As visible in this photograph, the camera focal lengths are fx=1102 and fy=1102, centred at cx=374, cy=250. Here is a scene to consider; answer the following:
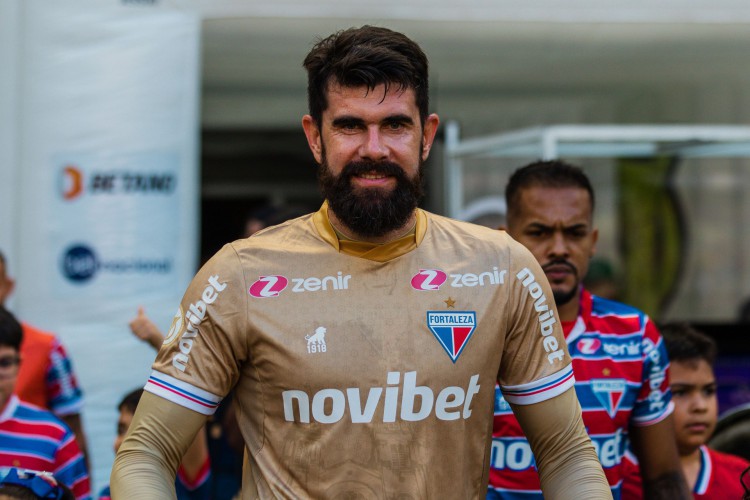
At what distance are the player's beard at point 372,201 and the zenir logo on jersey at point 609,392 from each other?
38.3 inches

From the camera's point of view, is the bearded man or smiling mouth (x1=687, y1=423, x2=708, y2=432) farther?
smiling mouth (x1=687, y1=423, x2=708, y2=432)

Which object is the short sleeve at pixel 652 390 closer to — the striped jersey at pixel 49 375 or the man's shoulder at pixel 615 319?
the man's shoulder at pixel 615 319

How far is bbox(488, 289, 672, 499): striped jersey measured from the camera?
3000mm

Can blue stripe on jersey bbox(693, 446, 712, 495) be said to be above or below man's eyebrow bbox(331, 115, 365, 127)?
below

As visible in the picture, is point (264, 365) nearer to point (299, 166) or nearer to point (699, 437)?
point (699, 437)

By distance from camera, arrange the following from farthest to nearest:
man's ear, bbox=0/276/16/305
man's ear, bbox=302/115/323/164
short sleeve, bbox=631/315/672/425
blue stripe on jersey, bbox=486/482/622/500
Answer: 1. man's ear, bbox=0/276/16/305
2. short sleeve, bbox=631/315/672/425
3. blue stripe on jersey, bbox=486/482/622/500
4. man's ear, bbox=302/115/323/164

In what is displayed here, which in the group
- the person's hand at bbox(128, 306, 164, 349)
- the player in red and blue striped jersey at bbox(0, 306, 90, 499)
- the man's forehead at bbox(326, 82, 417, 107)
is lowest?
the player in red and blue striped jersey at bbox(0, 306, 90, 499)

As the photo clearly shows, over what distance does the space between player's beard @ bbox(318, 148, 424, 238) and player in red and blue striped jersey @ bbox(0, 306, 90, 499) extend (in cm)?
177

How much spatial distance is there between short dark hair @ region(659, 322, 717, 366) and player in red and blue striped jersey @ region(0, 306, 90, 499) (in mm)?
2077

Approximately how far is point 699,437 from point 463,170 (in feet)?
9.19

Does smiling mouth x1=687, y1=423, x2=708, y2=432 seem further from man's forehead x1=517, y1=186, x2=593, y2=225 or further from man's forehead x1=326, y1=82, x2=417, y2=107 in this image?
man's forehead x1=326, y1=82, x2=417, y2=107

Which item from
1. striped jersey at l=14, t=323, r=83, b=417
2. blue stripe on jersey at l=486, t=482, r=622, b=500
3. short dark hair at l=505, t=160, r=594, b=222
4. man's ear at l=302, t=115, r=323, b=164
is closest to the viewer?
man's ear at l=302, t=115, r=323, b=164

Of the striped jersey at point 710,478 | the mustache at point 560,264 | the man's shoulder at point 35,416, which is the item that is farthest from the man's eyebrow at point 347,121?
the man's shoulder at point 35,416

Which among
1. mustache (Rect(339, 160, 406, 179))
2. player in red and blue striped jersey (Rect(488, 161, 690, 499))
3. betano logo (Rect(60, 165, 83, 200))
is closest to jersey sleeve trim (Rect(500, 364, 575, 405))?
mustache (Rect(339, 160, 406, 179))
